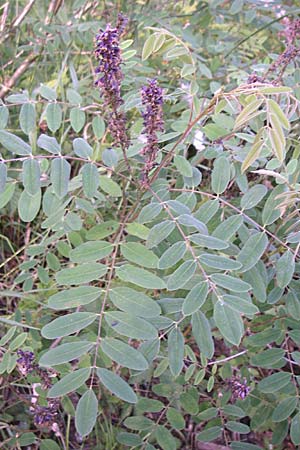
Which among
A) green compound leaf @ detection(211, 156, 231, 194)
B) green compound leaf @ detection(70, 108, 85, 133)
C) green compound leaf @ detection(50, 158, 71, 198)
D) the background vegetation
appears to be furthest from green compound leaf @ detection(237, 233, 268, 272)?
green compound leaf @ detection(70, 108, 85, 133)

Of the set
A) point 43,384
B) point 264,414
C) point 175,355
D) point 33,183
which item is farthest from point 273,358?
point 33,183

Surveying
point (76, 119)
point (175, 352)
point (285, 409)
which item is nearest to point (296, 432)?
point (285, 409)

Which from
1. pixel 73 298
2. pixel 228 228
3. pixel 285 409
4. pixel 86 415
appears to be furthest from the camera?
pixel 285 409

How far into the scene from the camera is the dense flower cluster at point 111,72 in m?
0.93

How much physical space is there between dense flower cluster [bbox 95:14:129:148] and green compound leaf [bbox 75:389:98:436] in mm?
410

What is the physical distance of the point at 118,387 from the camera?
88 cm

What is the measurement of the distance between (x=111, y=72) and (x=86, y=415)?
1.67 feet

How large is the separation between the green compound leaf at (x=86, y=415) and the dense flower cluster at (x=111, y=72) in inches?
16.1

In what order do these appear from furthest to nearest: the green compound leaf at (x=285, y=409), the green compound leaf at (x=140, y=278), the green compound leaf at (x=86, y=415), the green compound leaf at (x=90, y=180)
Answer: the green compound leaf at (x=285, y=409), the green compound leaf at (x=90, y=180), the green compound leaf at (x=140, y=278), the green compound leaf at (x=86, y=415)

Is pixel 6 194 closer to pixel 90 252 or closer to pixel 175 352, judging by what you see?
pixel 90 252

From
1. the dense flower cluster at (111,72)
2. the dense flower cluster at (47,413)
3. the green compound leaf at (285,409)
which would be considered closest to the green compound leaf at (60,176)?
the dense flower cluster at (111,72)

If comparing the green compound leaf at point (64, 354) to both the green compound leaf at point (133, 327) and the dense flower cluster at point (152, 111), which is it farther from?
the dense flower cluster at point (152, 111)

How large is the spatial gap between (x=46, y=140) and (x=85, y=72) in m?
1.32

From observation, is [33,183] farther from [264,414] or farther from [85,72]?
[85,72]
